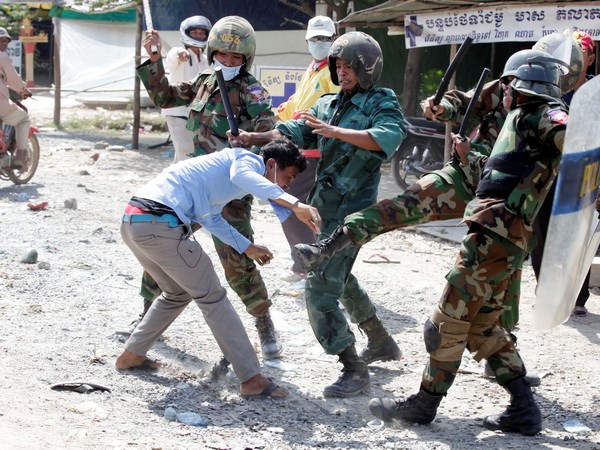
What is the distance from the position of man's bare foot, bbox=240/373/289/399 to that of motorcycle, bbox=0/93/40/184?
22.8 feet

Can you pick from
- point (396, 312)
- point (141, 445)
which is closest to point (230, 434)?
point (141, 445)

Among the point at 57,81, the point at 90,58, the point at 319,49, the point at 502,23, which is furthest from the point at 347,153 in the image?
the point at 90,58

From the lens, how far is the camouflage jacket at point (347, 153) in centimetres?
495

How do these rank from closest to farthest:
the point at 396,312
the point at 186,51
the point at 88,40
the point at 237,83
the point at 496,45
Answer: the point at 237,83 → the point at 396,312 → the point at 186,51 → the point at 496,45 → the point at 88,40

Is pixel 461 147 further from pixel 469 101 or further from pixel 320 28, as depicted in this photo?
pixel 320 28

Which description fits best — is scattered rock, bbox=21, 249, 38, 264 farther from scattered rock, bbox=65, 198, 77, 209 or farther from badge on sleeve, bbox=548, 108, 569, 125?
badge on sleeve, bbox=548, 108, 569, 125

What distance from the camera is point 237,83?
18.5 feet

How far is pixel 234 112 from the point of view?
5.63m

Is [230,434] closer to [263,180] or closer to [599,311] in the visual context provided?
[263,180]

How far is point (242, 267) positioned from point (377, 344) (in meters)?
0.90

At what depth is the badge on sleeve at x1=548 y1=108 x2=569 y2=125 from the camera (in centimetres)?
409

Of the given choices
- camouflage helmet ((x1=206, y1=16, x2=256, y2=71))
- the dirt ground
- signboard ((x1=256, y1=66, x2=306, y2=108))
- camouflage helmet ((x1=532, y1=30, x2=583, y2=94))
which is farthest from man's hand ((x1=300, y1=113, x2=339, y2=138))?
signboard ((x1=256, y1=66, x2=306, y2=108))

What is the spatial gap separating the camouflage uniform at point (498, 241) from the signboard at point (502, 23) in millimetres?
4637

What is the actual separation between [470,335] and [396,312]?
2259 millimetres
